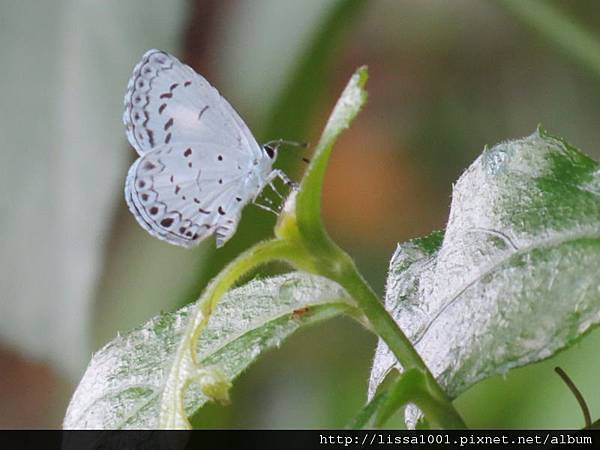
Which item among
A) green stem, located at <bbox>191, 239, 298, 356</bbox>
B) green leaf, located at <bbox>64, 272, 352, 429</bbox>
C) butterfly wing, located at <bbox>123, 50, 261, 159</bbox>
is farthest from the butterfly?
green stem, located at <bbox>191, 239, 298, 356</bbox>

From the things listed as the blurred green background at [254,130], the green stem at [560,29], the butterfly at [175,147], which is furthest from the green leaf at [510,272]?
the blurred green background at [254,130]

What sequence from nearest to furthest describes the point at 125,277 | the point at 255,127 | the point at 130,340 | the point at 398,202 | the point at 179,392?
the point at 179,392
the point at 130,340
the point at 255,127
the point at 125,277
the point at 398,202

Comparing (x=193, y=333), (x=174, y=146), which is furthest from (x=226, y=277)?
(x=174, y=146)

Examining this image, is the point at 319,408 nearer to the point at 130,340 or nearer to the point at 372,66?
the point at 372,66

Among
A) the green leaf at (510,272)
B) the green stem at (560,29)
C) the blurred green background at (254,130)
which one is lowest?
the blurred green background at (254,130)

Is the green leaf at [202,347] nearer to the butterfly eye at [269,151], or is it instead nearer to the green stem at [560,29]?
the butterfly eye at [269,151]

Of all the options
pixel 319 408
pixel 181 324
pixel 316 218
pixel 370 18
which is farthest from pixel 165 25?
pixel 316 218

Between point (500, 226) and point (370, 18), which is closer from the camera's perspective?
point (500, 226)
